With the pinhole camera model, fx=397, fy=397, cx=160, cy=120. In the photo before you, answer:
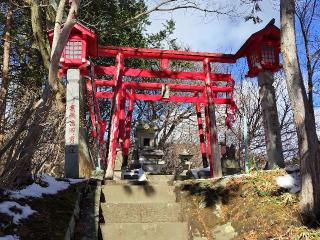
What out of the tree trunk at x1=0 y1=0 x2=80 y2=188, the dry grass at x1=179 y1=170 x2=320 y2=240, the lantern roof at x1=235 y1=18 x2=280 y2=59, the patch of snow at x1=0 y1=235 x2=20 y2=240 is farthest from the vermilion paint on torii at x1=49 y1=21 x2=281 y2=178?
the patch of snow at x1=0 y1=235 x2=20 y2=240

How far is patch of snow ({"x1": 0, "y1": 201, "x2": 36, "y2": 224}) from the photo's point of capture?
152 inches

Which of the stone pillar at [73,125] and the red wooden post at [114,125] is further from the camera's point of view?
the red wooden post at [114,125]

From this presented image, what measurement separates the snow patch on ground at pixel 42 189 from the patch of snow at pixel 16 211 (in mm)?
295

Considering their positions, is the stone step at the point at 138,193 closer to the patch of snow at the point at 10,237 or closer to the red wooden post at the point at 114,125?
the red wooden post at the point at 114,125

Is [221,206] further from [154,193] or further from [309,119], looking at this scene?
[309,119]

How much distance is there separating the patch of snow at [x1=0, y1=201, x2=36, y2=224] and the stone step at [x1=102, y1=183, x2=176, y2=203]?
2.89 meters

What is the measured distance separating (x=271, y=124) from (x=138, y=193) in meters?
3.83

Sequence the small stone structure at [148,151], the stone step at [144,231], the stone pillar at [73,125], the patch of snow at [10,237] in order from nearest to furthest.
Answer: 1. the patch of snow at [10,237]
2. the stone step at [144,231]
3. the stone pillar at [73,125]
4. the small stone structure at [148,151]

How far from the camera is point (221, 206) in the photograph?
6387 mm

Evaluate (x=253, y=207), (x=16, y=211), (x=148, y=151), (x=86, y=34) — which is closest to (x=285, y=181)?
(x=253, y=207)

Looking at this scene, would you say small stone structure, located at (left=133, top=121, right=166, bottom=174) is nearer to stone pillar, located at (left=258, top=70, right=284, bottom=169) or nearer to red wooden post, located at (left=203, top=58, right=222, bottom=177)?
red wooden post, located at (left=203, top=58, right=222, bottom=177)

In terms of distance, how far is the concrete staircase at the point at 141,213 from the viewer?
232 inches

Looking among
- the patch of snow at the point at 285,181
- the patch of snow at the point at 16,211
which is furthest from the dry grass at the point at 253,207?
the patch of snow at the point at 16,211

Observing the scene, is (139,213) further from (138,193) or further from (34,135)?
(34,135)
